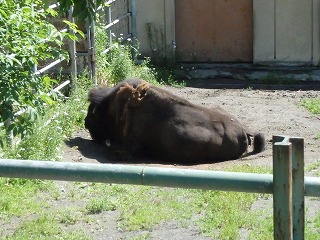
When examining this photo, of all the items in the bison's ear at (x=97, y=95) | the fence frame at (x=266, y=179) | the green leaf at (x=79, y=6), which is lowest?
the bison's ear at (x=97, y=95)

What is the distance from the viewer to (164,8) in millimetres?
16031

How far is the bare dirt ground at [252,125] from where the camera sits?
6812 millimetres

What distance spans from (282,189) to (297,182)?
0.07 meters

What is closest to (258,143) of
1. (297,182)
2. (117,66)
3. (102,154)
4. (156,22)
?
(102,154)

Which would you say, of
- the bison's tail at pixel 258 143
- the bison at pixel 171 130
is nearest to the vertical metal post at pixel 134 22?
the bison at pixel 171 130

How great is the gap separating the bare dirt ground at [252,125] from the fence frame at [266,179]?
3.41 m

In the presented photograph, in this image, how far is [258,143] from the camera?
390 inches

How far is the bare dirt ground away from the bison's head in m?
0.15

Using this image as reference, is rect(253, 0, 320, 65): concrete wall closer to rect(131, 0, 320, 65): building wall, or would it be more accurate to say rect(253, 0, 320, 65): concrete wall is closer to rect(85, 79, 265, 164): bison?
rect(131, 0, 320, 65): building wall

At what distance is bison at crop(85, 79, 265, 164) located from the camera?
9766mm

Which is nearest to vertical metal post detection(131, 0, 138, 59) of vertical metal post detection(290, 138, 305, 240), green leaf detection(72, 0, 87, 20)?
green leaf detection(72, 0, 87, 20)

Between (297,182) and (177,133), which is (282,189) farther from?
(177,133)

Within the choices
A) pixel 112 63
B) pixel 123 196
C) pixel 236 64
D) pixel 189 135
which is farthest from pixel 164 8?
pixel 123 196

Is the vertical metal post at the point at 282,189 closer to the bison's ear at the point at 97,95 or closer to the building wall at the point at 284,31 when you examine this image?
the bison's ear at the point at 97,95
